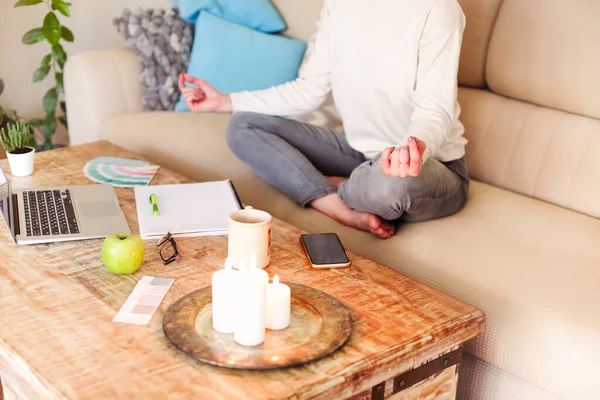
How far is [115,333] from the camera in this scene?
40.9 inches

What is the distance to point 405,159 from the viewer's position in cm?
133

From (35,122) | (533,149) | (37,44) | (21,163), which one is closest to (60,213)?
(21,163)

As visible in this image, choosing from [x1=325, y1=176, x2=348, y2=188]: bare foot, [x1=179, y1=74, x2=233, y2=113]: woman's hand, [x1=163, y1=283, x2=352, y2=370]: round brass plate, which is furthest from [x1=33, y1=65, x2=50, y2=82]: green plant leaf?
[x1=163, y1=283, x2=352, y2=370]: round brass plate

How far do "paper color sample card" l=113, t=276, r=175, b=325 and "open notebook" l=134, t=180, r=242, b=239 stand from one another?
206mm

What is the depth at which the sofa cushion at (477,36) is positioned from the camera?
6.29ft

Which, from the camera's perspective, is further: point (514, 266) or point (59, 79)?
point (59, 79)

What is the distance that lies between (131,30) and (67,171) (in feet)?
2.82

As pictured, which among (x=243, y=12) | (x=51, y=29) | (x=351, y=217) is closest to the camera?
(x=351, y=217)

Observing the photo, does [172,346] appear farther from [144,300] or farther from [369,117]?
[369,117]

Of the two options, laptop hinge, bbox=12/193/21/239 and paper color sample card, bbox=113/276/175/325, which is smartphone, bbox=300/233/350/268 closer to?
paper color sample card, bbox=113/276/175/325

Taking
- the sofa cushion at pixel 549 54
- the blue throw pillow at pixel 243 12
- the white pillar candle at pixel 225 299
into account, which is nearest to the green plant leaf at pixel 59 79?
the blue throw pillow at pixel 243 12

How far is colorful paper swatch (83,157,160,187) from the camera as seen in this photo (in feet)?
5.44

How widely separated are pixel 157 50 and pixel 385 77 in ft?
3.23

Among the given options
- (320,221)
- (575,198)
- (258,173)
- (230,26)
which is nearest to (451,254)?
(320,221)
